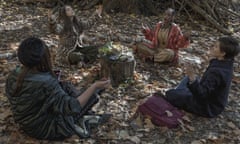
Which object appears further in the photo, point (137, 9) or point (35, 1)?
point (35, 1)

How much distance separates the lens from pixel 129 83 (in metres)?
5.30

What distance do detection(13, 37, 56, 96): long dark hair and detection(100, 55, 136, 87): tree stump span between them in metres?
1.75

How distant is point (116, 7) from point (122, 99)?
4.52m

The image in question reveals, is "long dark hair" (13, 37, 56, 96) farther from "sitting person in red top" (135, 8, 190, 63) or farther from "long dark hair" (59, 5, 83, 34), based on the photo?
"sitting person in red top" (135, 8, 190, 63)

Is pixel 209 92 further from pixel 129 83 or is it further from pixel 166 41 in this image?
pixel 166 41

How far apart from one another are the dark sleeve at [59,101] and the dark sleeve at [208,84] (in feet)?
5.17

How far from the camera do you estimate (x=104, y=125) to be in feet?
14.0

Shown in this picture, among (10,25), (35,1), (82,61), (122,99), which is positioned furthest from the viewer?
(35,1)

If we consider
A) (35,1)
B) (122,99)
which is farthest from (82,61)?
(35,1)

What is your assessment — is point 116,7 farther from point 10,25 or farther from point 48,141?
point 48,141

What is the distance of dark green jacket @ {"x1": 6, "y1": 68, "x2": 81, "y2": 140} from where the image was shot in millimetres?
3406

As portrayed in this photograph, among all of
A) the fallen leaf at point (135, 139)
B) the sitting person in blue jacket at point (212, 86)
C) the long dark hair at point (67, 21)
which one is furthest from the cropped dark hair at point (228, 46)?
the long dark hair at point (67, 21)

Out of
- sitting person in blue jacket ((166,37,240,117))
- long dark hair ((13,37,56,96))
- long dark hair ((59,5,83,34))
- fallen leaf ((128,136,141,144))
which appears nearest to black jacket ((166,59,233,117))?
sitting person in blue jacket ((166,37,240,117))

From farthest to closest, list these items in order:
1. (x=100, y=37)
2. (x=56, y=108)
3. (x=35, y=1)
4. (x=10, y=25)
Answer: (x=35, y=1) < (x=10, y=25) < (x=100, y=37) < (x=56, y=108)
